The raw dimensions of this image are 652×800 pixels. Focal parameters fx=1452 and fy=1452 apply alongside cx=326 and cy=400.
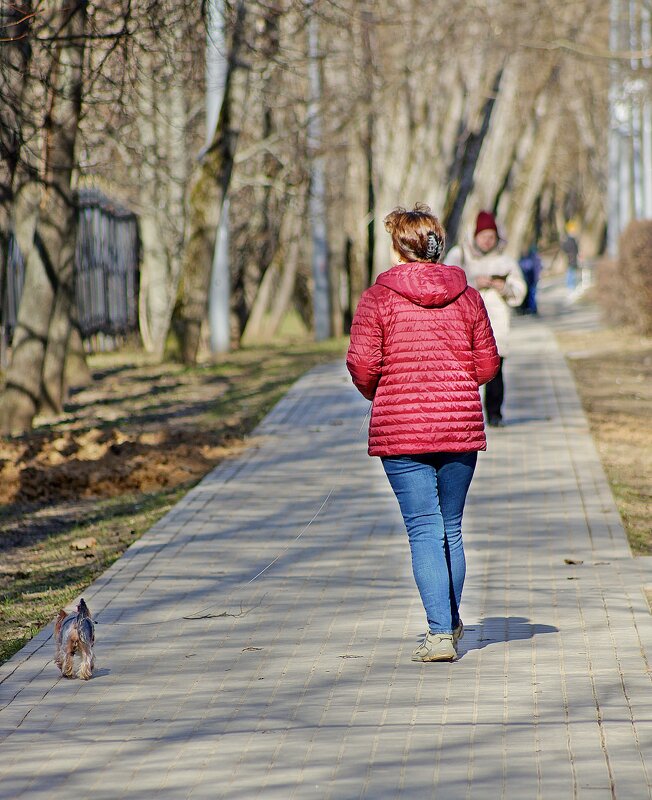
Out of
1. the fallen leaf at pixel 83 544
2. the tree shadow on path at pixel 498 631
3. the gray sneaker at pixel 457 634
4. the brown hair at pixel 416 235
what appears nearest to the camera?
the brown hair at pixel 416 235

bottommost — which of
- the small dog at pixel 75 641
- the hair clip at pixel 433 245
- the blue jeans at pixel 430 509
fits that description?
the small dog at pixel 75 641

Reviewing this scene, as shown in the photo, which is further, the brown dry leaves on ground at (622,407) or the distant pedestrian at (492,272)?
the distant pedestrian at (492,272)

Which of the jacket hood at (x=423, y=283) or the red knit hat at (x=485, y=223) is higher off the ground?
the red knit hat at (x=485, y=223)

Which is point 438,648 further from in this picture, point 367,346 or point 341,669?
point 367,346

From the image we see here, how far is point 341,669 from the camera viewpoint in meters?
5.68

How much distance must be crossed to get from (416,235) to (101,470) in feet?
18.6

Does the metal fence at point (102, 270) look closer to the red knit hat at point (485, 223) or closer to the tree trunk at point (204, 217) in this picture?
the tree trunk at point (204, 217)

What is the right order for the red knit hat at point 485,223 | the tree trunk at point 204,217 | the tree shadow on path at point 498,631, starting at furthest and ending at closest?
the tree trunk at point 204,217 → the red knit hat at point 485,223 → the tree shadow on path at point 498,631

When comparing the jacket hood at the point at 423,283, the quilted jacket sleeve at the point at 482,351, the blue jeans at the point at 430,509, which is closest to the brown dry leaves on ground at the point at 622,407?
the blue jeans at the point at 430,509

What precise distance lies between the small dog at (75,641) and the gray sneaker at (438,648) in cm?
130

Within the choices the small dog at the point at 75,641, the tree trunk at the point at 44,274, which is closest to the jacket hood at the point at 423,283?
the small dog at the point at 75,641

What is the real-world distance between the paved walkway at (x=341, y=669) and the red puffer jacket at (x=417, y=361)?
93 cm

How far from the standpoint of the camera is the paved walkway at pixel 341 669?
446cm

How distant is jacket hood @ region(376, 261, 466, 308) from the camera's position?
559 centimetres
